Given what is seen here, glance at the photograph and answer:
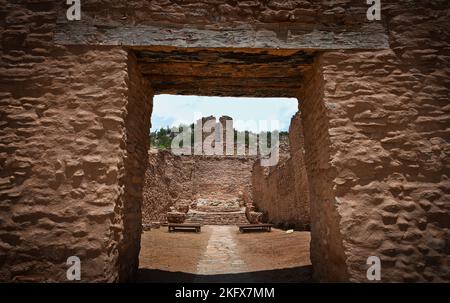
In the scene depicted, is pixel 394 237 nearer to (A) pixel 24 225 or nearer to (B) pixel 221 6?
(B) pixel 221 6

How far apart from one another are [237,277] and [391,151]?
3322mm

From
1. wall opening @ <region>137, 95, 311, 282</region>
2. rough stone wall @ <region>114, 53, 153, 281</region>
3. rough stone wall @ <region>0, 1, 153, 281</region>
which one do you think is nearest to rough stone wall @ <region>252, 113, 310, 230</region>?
wall opening @ <region>137, 95, 311, 282</region>

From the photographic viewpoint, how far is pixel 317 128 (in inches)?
162

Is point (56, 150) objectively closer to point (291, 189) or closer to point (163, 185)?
point (291, 189)

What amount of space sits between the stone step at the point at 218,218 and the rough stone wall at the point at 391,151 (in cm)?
1524

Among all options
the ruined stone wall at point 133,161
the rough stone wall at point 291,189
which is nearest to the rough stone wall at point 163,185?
the rough stone wall at point 291,189

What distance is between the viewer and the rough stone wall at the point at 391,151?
10.5ft

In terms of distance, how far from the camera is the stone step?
1878 centimetres

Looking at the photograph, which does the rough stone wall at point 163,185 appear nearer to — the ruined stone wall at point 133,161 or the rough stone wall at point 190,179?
the rough stone wall at point 190,179

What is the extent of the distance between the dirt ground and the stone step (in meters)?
9.63

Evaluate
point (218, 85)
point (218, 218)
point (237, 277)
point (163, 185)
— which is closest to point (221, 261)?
point (237, 277)

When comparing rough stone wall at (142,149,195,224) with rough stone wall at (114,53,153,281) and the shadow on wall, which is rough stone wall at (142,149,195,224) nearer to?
the shadow on wall

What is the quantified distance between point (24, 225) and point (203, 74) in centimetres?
320

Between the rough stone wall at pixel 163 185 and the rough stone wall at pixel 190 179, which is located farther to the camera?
the rough stone wall at pixel 190 179
